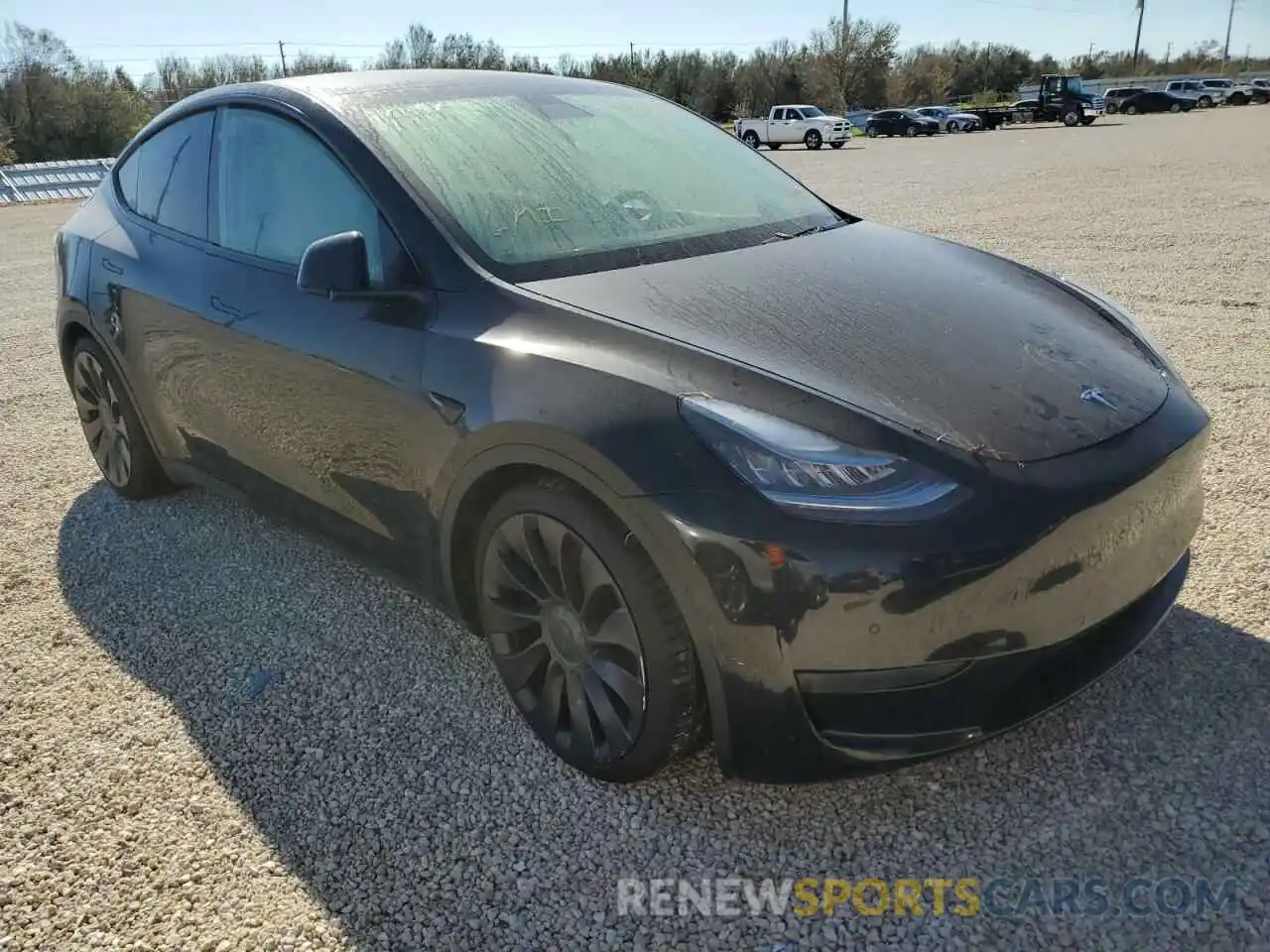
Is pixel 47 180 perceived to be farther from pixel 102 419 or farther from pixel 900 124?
pixel 900 124

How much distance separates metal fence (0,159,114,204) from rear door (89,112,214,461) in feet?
73.6

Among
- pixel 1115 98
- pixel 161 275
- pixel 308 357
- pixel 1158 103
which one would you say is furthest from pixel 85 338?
pixel 1115 98

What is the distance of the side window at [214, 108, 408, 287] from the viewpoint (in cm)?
280

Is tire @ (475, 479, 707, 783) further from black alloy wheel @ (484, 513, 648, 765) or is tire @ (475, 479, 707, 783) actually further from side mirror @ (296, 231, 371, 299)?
side mirror @ (296, 231, 371, 299)

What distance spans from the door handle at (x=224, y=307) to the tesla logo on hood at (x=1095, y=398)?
2477 mm

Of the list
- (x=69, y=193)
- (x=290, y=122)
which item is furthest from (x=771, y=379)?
(x=69, y=193)

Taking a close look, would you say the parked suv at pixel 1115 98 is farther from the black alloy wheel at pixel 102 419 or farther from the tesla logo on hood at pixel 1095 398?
the tesla logo on hood at pixel 1095 398

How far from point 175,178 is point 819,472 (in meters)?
2.93

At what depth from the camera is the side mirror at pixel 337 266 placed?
262 cm

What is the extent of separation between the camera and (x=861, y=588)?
6.41 ft

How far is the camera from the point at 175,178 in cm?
377

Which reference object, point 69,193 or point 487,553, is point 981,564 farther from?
point 69,193

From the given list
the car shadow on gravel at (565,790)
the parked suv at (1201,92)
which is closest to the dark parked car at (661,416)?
the car shadow on gravel at (565,790)

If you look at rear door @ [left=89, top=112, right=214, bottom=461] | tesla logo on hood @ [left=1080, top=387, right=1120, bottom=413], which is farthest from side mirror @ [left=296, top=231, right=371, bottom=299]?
tesla logo on hood @ [left=1080, top=387, right=1120, bottom=413]
